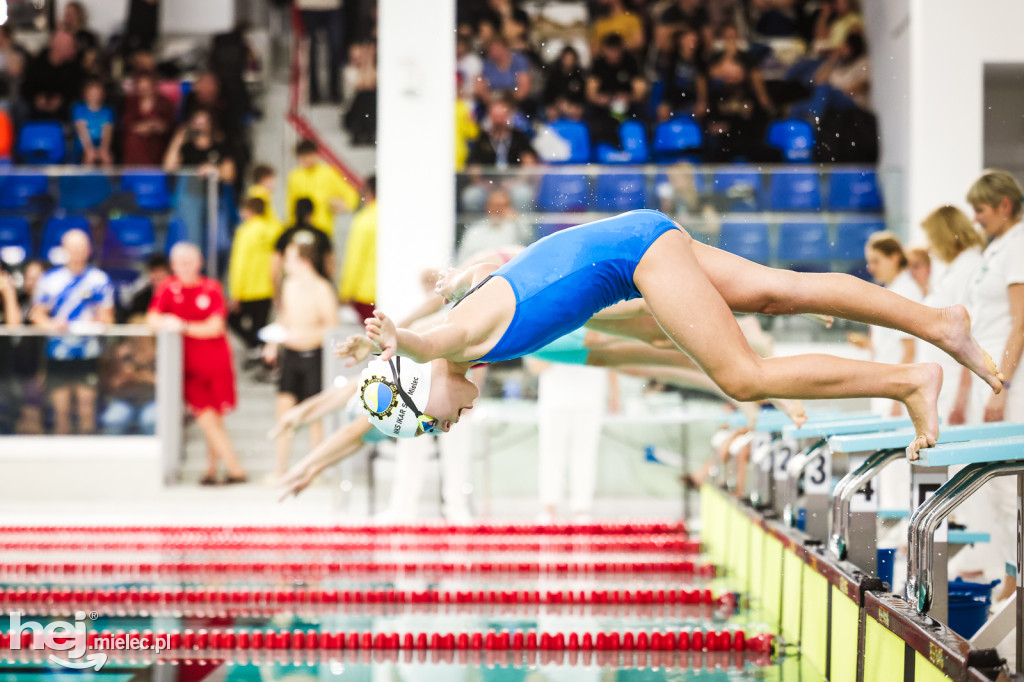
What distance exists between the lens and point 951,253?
5.21 meters

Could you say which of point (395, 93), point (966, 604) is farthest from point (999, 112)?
point (966, 604)

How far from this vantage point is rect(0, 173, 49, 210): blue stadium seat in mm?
9680

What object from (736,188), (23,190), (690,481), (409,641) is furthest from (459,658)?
(23,190)

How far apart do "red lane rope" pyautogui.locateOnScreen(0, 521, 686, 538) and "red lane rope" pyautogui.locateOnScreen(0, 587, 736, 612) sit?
67.2 inches

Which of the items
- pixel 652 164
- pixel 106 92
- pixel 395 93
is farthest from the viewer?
pixel 106 92

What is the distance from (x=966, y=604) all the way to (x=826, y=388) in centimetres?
137

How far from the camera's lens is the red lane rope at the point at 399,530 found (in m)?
7.13

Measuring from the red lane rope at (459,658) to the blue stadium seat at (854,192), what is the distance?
16.6 feet

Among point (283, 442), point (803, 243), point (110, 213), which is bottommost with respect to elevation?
point (283, 442)

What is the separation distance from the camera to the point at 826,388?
126 inches

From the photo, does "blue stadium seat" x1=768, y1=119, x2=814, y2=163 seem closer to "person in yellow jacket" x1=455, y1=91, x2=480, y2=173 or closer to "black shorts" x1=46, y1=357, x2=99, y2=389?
"person in yellow jacket" x1=455, y1=91, x2=480, y2=173

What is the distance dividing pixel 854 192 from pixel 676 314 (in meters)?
5.87

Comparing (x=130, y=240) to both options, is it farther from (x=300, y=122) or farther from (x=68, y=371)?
(x=300, y=122)

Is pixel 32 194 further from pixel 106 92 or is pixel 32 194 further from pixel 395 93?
pixel 395 93
